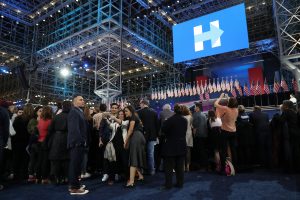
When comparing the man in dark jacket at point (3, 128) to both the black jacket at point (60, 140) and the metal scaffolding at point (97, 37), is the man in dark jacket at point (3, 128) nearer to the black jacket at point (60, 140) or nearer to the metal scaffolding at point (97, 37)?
the black jacket at point (60, 140)

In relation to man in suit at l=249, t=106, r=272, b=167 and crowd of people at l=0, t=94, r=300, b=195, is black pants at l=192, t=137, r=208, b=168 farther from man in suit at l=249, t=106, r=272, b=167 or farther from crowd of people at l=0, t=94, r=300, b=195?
man in suit at l=249, t=106, r=272, b=167

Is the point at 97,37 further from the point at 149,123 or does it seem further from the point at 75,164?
the point at 75,164

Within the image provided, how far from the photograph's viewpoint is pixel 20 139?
4512 millimetres

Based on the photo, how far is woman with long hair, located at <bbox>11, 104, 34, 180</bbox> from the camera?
4475mm

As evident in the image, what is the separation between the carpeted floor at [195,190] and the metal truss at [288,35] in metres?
8.08

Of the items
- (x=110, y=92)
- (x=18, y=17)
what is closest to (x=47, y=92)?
(x=18, y=17)

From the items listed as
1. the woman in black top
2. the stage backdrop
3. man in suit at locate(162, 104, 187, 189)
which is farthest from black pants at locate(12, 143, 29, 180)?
the stage backdrop

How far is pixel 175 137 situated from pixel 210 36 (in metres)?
10.5

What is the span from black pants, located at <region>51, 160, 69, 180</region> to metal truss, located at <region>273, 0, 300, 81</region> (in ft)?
33.1

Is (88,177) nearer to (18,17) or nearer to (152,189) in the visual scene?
(152,189)

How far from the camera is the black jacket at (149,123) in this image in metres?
4.55

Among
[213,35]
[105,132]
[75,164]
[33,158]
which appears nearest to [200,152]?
[105,132]

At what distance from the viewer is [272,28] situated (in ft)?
49.4

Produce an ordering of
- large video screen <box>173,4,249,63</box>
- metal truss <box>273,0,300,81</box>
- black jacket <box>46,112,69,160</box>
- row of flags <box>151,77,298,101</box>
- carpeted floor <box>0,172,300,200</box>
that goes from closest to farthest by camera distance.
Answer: carpeted floor <box>0,172,300,200</box> → black jacket <box>46,112,69,160</box> → metal truss <box>273,0,300,81</box> → row of flags <box>151,77,298,101</box> → large video screen <box>173,4,249,63</box>
